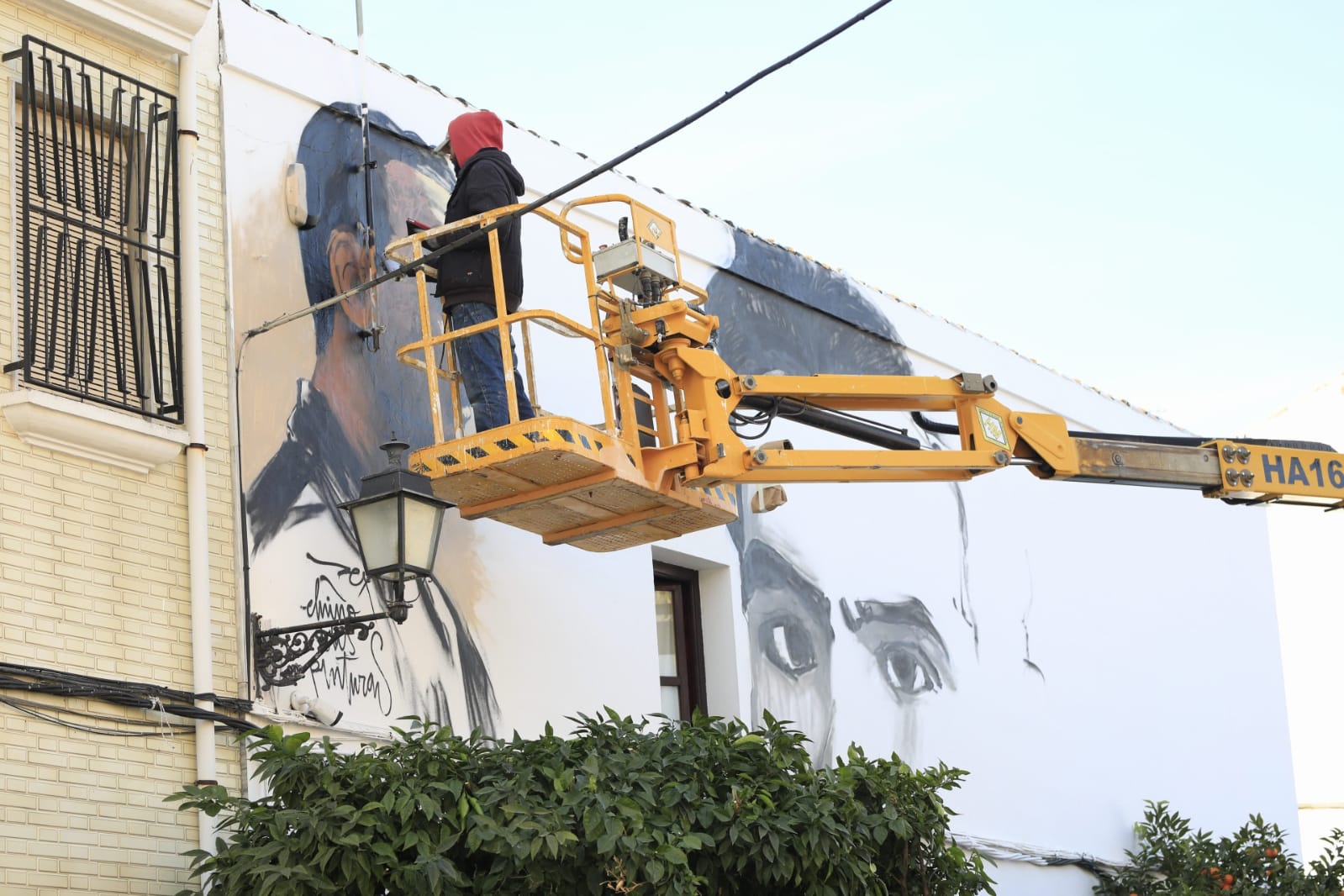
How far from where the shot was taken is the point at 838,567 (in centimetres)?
1521

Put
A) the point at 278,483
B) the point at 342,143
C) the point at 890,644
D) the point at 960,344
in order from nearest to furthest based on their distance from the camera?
1. the point at 278,483
2. the point at 342,143
3. the point at 890,644
4. the point at 960,344

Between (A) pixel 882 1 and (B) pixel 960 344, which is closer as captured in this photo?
(A) pixel 882 1

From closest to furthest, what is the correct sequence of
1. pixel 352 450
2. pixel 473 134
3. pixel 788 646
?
pixel 473 134
pixel 352 450
pixel 788 646

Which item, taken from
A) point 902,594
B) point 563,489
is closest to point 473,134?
point 563,489

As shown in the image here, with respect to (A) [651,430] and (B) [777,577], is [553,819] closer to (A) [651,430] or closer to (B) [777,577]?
(A) [651,430]

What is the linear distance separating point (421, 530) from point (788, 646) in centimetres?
537

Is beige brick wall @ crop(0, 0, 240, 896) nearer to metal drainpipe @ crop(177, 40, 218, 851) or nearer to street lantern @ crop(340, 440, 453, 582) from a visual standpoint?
metal drainpipe @ crop(177, 40, 218, 851)

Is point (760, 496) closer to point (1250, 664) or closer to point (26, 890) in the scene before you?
point (26, 890)

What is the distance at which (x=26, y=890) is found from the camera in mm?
8539

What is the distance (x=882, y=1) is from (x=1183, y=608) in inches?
534

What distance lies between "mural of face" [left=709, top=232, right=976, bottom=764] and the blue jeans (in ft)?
13.7

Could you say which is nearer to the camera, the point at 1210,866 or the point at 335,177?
the point at 335,177

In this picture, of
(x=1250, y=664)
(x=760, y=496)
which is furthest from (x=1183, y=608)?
Result: (x=760, y=496)
